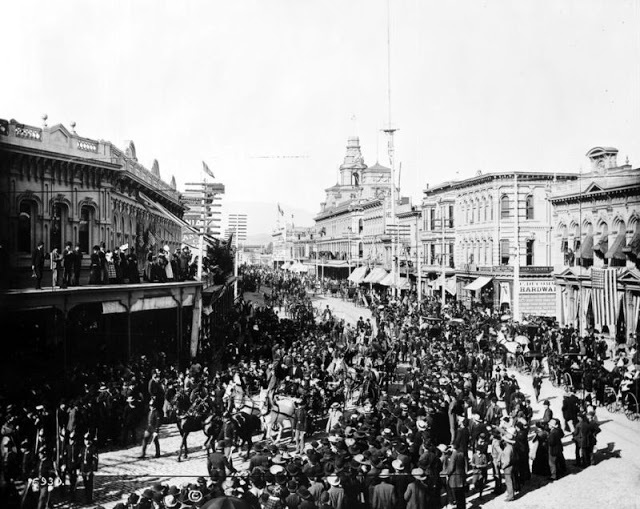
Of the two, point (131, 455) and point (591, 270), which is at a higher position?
point (591, 270)

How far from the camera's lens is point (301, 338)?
98.0 ft

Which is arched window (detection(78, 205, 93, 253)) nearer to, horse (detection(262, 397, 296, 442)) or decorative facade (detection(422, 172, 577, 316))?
horse (detection(262, 397, 296, 442))

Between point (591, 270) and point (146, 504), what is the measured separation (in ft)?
95.7

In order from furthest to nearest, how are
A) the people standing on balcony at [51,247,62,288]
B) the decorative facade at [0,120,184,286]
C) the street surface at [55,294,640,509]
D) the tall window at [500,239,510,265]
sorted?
the tall window at [500,239,510,265] → the decorative facade at [0,120,184,286] → the people standing on balcony at [51,247,62,288] → the street surface at [55,294,640,509]

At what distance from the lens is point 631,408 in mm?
18312

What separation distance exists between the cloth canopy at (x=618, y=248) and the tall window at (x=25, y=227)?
2636 cm

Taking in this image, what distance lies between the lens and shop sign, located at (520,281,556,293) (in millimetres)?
40500

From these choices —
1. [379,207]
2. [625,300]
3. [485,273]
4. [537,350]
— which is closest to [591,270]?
[625,300]

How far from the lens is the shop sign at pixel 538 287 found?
40.5 metres

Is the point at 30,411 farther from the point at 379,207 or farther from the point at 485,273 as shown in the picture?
the point at 379,207

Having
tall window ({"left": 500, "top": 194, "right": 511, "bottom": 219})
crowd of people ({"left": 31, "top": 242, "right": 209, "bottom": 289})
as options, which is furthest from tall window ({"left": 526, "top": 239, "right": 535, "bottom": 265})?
crowd of people ({"left": 31, "top": 242, "right": 209, "bottom": 289})

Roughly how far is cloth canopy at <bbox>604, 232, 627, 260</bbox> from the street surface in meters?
15.6

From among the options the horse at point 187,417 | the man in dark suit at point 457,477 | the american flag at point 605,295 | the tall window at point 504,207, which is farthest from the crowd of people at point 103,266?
the tall window at point 504,207

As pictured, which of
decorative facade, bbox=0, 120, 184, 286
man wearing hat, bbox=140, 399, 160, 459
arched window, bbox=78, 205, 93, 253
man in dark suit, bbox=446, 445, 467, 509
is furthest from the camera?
arched window, bbox=78, 205, 93, 253
